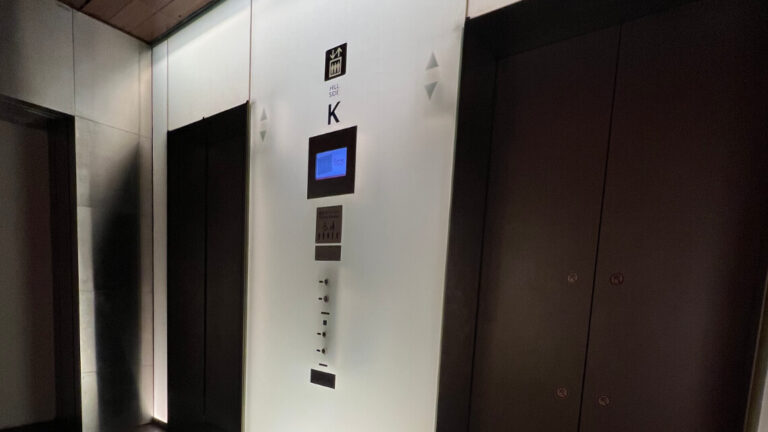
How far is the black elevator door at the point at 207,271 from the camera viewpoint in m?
2.30

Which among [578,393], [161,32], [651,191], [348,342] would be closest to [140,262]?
[161,32]

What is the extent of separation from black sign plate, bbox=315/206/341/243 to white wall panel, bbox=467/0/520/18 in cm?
111

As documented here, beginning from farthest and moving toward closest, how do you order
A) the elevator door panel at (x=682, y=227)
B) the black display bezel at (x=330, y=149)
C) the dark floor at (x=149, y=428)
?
the dark floor at (x=149, y=428) < the black display bezel at (x=330, y=149) < the elevator door panel at (x=682, y=227)

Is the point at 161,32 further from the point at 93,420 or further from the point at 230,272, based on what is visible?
the point at 93,420

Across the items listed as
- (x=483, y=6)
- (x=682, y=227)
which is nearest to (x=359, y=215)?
(x=483, y=6)

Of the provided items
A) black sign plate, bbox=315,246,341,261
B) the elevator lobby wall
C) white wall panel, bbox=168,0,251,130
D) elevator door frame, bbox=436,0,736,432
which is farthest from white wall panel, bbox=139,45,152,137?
elevator door frame, bbox=436,0,736,432

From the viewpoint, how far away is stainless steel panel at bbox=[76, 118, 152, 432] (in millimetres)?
2457

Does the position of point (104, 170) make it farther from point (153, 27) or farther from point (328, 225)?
point (328, 225)

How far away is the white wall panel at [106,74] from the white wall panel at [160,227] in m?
0.16

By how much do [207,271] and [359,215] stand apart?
5.28 feet

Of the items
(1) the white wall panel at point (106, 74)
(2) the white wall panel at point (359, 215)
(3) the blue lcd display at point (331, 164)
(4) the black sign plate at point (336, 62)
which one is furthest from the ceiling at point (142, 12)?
(3) the blue lcd display at point (331, 164)

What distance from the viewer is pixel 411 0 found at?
147 centimetres

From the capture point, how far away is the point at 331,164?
5.80 ft

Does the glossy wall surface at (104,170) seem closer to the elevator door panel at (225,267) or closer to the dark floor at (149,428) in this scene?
the dark floor at (149,428)
